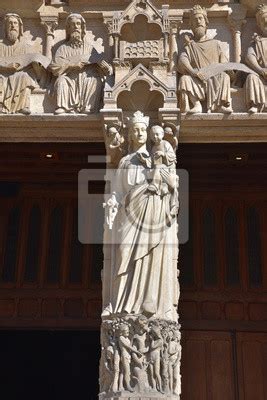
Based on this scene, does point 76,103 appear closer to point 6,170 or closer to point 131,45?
point 131,45

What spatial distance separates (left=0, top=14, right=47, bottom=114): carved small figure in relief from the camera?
827 cm

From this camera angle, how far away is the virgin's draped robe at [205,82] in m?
8.10

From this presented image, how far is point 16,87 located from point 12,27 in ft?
2.90

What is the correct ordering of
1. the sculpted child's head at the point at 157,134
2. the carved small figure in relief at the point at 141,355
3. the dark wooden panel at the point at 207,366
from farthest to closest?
the dark wooden panel at the point at 207,366
the sculpted child's head at the point at 157,134
the carved small figure in relief at the point at 141,355

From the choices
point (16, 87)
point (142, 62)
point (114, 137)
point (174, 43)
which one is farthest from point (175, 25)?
point (16, 87)

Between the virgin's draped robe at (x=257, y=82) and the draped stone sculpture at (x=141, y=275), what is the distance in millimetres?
1153

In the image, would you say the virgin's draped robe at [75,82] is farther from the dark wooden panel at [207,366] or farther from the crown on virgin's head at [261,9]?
the dark wooden panel at [207,366]

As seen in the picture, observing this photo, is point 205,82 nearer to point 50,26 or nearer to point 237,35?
point 237,35

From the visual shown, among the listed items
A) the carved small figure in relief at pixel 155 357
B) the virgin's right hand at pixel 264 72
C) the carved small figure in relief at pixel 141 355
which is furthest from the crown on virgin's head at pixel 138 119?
the carved small figure in relief at pixel 155 357

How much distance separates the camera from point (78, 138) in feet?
27.6

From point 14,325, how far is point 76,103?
13.4 feet

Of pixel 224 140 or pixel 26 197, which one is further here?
pixel 26 197

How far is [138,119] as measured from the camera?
7.90 meters

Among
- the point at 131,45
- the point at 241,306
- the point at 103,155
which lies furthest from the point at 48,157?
the point at 241,306
